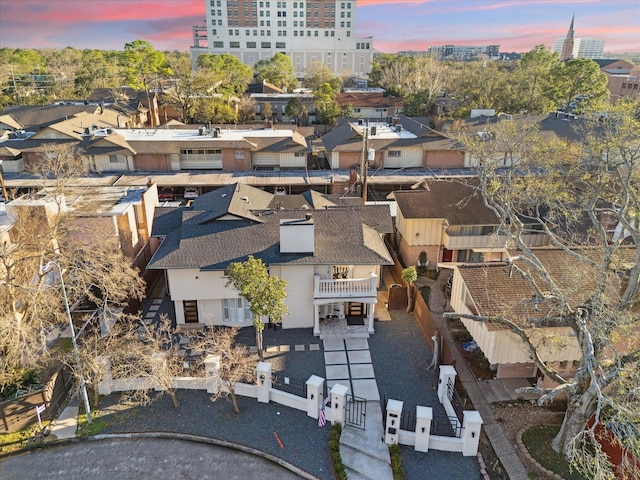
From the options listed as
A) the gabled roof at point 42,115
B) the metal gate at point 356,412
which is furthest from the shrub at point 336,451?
the gabled roof at point 42,115

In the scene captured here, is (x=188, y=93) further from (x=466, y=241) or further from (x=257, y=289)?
(x=257, y=289)

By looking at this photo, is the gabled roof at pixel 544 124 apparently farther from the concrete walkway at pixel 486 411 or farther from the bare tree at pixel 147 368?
the bare tree at pixel 147 368

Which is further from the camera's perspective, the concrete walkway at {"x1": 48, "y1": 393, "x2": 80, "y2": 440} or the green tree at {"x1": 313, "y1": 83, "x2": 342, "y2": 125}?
Answer: the green tree at {"x1": 313, "y1": 83, "x2": 342, "y2": 125}

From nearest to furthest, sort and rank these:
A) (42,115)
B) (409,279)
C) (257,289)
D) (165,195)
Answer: (257,289)
(409,279)
(165,195)
(42,115)

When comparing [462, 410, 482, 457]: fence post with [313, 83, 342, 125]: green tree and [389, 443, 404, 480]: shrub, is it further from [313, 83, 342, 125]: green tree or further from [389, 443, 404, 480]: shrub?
[313, 83, 342, 125]: green tree

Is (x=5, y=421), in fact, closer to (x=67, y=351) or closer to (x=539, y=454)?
(x=67, y=351)

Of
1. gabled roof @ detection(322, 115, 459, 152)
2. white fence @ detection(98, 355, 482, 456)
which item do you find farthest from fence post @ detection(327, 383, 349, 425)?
gabled roof @ detection(322, 115, 459, 152)

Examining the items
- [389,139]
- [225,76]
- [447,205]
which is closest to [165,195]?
[389,139]
